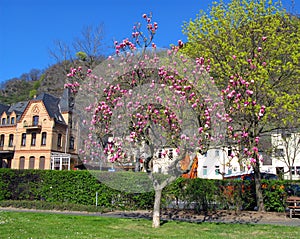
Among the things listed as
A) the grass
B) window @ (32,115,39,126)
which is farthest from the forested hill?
the grass

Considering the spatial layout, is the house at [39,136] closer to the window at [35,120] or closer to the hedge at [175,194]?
the window at [35,120]

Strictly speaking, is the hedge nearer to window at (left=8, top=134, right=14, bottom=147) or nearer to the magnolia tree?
the magnolia tree

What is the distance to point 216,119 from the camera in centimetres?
834

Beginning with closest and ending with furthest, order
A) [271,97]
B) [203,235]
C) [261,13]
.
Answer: [203,235] → [271,97] → [261,13]

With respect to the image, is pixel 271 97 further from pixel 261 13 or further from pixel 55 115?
pixel 55 115

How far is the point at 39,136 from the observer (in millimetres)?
39688

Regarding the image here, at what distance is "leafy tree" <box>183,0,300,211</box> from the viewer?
12879 millimetres

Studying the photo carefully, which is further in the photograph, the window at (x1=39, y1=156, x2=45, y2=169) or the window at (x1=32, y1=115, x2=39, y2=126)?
the window at (x1=32, y1=115, x2=39, y2=126)

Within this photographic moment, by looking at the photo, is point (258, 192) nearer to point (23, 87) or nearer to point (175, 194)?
point (175, 194)

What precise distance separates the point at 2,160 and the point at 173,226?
38376mm

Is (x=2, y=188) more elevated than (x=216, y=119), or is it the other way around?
(x=216, y=119)

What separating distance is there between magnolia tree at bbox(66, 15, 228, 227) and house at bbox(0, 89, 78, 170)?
29.6 m

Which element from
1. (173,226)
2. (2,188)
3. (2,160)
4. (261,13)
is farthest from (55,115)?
(173,226)

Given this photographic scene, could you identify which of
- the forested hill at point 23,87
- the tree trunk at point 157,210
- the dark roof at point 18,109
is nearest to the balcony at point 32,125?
the dark roof at point 18,109
